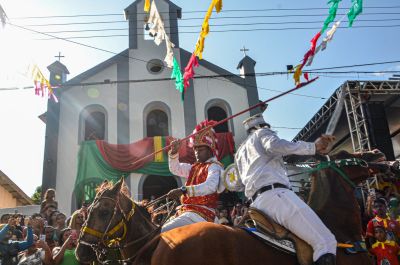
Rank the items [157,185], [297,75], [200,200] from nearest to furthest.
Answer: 1. [200,200]
2. [297,75]
3. [157,185]

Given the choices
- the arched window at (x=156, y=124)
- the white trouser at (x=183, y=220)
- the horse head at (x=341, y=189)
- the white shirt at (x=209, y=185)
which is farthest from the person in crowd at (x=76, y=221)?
the arched window at (x=156, y=124)

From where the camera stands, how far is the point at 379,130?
1540cm

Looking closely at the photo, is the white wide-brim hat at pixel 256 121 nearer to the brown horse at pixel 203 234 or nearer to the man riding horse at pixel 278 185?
the man riding horse at pixel 278 185

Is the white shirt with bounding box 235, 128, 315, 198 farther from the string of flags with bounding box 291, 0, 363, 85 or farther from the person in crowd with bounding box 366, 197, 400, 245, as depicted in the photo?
the person in crowd with bounding box 366, 197, 400, 245

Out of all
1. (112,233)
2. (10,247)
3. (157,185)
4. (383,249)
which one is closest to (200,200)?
(112,233)

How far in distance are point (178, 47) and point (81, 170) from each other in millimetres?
8293

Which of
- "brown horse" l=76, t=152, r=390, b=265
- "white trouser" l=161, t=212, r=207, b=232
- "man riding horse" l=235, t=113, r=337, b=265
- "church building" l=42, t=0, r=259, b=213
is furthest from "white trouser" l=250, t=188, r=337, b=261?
"church building" l=42, t=0, r=259, b=213

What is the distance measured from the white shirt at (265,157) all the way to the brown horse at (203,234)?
67 cm

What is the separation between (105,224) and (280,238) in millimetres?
2006

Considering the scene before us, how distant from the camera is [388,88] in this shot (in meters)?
15.3

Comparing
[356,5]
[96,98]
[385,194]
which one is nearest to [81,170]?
[96,98]

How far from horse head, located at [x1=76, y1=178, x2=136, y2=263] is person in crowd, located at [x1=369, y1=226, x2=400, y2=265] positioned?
20.7ft

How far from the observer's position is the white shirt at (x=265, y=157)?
4059 millimetres

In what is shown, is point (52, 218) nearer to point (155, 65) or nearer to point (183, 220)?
point (183, 220)
